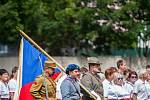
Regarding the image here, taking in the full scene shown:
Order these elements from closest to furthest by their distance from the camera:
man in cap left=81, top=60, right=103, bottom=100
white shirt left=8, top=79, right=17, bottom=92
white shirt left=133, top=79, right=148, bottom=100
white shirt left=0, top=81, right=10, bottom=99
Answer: man in cap left=81, top=60, right=103, bottom=100 < white shirt left=133, top=79, right=148, bottom=100 < white shirt left=0, top=81, right=10, bottom=99 < white shirt left=8, top=79, right=17, bottom=92

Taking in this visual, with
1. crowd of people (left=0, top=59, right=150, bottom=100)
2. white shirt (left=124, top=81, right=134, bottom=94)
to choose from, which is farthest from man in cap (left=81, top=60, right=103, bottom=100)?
white shirt (left=124, top=81, right=134, bottom=94)

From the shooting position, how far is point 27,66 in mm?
11859

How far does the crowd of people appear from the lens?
11.0 meters

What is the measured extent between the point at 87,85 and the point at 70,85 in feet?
4.40

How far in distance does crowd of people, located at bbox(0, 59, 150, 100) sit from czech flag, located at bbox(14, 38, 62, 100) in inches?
21.8

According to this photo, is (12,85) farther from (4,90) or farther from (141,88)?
(141,88)

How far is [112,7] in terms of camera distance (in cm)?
2217

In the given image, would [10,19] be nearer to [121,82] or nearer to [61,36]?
[61,36]

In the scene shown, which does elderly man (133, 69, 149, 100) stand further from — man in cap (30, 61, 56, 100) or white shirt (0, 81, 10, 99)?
man in cap (30, 61, 56, 100)

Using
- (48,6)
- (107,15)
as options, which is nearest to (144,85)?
(107,15)

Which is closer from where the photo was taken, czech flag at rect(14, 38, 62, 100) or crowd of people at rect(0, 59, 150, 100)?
crowd of people at rect(0, 59, 150, 100)

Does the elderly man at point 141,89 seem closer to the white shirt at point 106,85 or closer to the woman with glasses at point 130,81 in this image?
the woman with glasses at point 130,81

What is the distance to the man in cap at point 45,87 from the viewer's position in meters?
11.0

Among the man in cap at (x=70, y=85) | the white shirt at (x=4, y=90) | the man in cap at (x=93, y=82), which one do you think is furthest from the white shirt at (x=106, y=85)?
the white shirt at (x=4, y=90)
